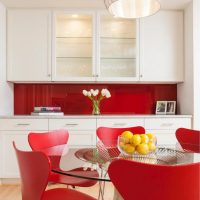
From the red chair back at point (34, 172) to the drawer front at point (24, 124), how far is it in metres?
1.94

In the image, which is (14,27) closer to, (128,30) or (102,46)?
(102,46)

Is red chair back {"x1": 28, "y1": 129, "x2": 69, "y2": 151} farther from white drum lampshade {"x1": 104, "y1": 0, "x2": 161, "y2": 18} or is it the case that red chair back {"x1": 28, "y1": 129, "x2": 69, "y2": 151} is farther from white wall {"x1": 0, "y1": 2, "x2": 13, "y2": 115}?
white wall {"x1": 0, "y1": 2, "x2": 13, "y2": 115}

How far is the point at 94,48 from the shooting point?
370 centimetres

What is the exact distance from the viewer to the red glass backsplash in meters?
3.98

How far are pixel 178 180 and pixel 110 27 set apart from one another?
9.92ft

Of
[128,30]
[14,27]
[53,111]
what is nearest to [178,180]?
[53,111]

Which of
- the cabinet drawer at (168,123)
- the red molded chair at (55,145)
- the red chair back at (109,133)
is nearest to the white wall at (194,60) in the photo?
the cabinet drawer at (168,123)

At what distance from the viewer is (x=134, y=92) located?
4.07 m

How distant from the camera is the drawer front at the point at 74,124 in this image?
3402 millimetres

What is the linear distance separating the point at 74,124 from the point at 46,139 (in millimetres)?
1165

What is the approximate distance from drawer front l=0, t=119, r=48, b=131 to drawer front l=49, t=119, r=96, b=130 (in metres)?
0.11

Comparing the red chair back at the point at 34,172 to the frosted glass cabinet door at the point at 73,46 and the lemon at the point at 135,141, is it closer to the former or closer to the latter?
the lemon at the point at 135,141

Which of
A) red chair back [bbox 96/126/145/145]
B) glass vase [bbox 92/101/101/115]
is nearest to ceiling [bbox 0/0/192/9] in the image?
glass vase [bbox 92/101/101/115]

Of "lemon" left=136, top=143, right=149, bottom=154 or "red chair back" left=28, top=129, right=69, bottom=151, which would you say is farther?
"red chair back" left=28, top=129, right=69, bottom=151
